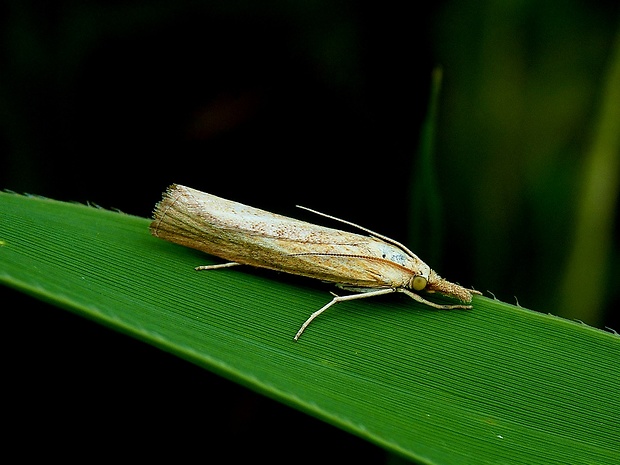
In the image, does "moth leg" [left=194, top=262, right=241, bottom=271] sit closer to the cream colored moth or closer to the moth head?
the cream colored moth

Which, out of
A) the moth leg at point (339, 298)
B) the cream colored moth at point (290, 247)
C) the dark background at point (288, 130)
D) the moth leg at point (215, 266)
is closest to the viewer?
the moth leg at point (339, 298)

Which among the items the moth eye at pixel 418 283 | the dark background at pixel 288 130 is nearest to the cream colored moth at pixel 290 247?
the moth eye at pixel 418 283

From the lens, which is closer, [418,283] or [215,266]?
[215,266]

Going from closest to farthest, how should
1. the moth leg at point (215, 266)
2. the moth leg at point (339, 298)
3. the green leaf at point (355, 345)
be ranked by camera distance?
1. the green leaf at point (355, 345)
2. the moth leg at point (339, 298)
3. the moth leg at point (215, 266)

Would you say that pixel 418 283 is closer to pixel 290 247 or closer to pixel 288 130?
pixel 290 247

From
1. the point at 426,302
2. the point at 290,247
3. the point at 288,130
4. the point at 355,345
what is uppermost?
the point at 288,130

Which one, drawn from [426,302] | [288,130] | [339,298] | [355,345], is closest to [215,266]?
[339,298]

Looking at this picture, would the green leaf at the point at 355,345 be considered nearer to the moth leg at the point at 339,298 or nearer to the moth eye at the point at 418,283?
the moth leg at the point at 339,298
